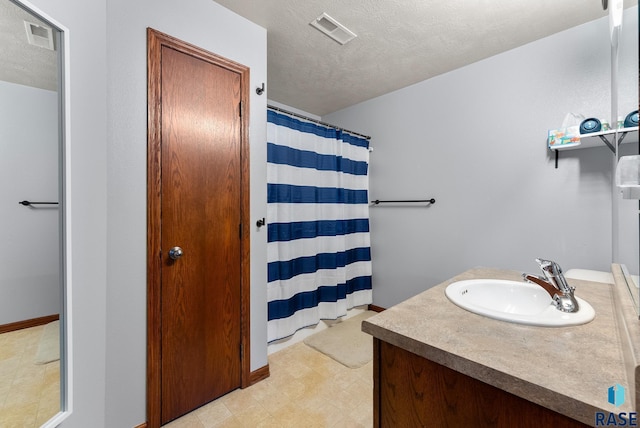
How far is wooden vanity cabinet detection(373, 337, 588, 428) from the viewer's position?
598mm

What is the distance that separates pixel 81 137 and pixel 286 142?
140cm

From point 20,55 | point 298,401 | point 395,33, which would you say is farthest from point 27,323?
point 395,33

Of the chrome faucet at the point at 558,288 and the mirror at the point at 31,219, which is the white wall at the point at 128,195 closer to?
the mirror at the point at 31,219

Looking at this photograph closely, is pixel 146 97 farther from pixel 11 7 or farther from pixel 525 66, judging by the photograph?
pixel 525 66

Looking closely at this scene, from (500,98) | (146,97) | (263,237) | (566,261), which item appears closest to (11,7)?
(146,97)

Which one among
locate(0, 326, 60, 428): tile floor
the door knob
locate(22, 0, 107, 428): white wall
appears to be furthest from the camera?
the door knob

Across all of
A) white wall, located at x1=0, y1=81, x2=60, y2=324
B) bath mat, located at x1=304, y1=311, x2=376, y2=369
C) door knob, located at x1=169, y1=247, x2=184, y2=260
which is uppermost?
white wall, located at x1=0, y1=81, x2=60, y2=324

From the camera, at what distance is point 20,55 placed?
0.81m

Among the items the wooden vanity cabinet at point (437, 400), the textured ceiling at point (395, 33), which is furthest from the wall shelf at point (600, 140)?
the wooden vanity cabinet at point (437, 400)

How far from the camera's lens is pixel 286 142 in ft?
7.32

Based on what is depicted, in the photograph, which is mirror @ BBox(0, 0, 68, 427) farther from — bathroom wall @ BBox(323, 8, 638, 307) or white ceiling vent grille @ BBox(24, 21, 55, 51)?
bathroom wall @ BBox(323, 8, 638, 307)

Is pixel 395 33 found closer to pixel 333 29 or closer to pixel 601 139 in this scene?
pixel 333 29

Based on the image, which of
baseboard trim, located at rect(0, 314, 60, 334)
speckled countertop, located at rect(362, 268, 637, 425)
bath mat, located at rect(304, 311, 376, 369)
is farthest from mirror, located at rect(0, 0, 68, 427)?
bath mat, located at rect(304, 311, 376, 369)

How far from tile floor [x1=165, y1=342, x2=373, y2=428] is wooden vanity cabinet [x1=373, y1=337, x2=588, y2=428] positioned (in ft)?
2.79
